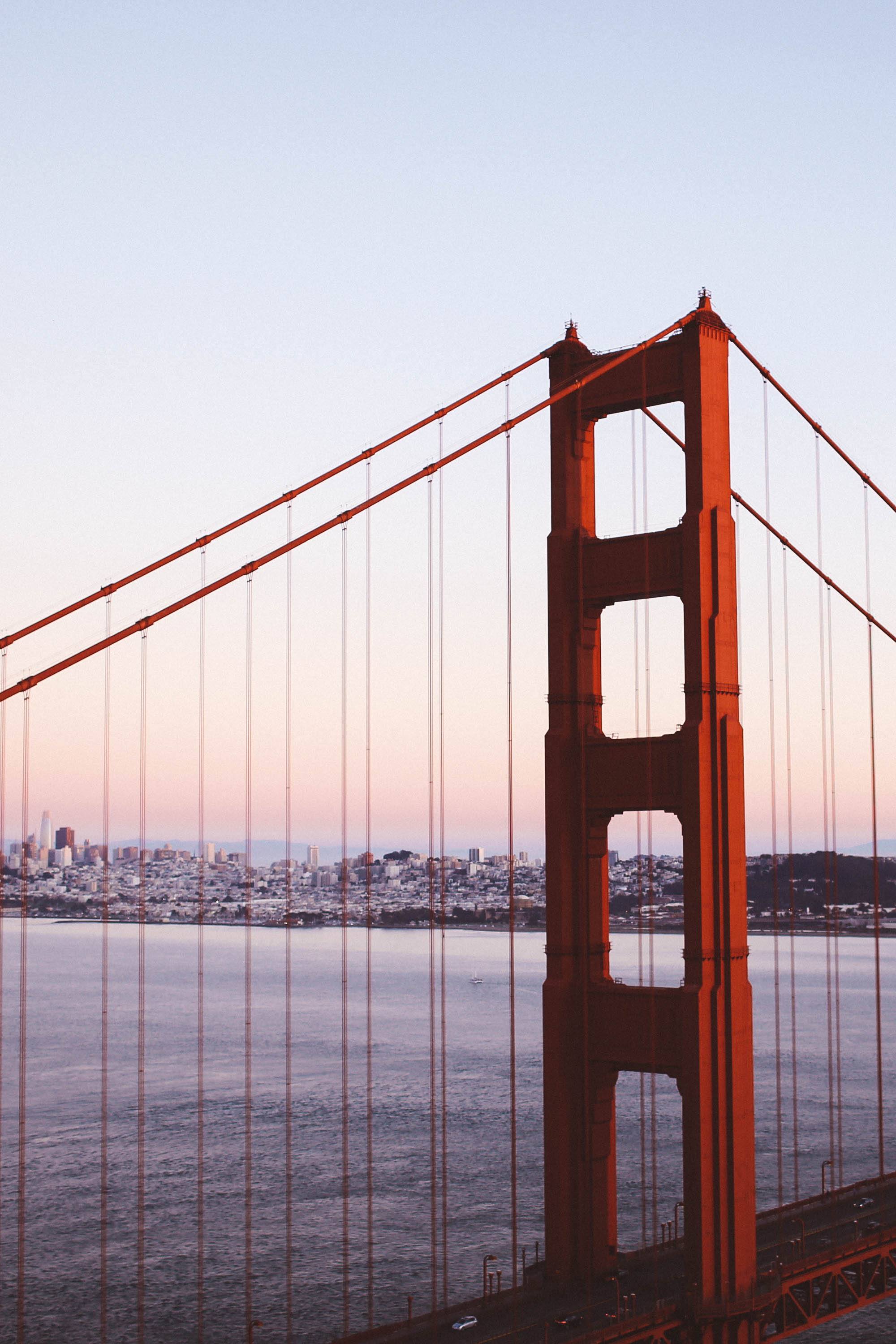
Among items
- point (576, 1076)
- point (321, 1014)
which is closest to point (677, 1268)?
point (576, 1076)

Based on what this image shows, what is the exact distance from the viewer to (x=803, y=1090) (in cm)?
7325

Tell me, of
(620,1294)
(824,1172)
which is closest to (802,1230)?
(620,1294)

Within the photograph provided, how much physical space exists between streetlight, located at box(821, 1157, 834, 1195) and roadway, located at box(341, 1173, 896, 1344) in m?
7.20

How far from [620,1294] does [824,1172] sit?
29048 millimetres

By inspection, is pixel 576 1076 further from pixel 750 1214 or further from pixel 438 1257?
pixel 438 1257

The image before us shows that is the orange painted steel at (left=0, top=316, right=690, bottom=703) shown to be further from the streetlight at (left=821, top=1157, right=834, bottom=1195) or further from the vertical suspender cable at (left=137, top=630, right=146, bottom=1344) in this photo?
the streetlight at (left=821, top=1157, right=834, bottom=1195)

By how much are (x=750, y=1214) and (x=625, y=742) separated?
8.06 m

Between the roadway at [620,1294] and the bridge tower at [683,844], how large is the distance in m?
0.66

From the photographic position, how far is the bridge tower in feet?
79.9

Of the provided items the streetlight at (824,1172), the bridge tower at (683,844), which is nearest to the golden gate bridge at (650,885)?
the bridge tower at (683,844)

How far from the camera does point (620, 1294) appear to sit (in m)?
23.8

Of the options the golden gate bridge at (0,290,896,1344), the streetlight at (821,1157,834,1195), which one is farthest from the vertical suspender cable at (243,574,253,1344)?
the streetlight at (821,1157,834,1195)

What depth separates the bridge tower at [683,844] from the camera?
959 inches

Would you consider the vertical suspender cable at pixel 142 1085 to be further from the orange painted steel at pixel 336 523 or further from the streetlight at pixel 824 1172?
the streetlight at pixel 824 1172
